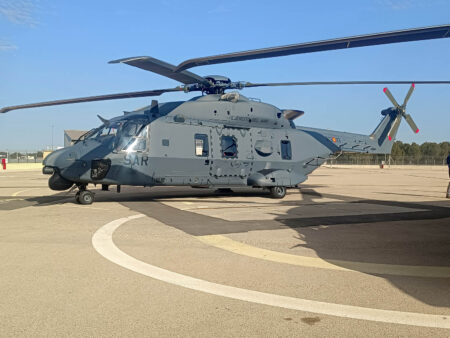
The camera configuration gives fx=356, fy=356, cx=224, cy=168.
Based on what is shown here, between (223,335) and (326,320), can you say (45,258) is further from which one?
(326,320)

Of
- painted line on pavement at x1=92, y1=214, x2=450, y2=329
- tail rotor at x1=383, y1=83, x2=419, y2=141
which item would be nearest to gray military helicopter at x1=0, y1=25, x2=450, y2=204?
tail rotor at x1=383, y1=83, x2=419, y2=141

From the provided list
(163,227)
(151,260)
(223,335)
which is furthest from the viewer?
(163,227)

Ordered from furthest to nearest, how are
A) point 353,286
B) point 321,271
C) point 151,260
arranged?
point 151,260 < point 321,271 < point 353,286

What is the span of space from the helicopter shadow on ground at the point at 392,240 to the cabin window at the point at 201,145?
4561 mm

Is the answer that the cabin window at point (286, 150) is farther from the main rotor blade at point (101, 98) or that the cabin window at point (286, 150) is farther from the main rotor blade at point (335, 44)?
the main rotor blade at point (335, 44)

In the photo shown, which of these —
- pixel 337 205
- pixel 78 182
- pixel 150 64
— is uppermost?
pixel 150 64

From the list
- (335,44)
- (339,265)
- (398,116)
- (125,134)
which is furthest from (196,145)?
(398,116)

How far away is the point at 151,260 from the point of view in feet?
17.3

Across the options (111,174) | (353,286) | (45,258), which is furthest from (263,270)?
(111,174)

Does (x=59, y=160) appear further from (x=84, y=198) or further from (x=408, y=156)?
(x=408, y=156)

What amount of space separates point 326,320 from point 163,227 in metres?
5.13

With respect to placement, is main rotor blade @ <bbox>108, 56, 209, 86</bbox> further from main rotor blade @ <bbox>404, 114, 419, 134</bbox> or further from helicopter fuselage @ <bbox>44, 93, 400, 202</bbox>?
main rotor blade @ <bbox>404, 114, 419, 134</bbox>

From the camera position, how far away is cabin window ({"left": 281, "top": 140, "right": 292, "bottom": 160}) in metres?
15.3

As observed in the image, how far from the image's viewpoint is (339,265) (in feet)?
16.7
